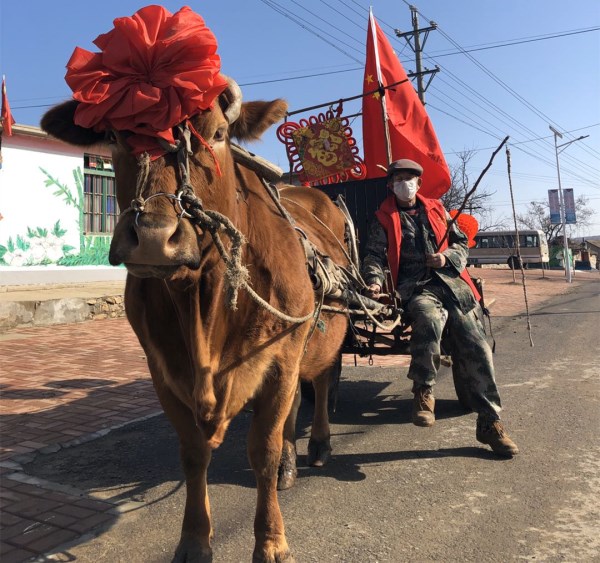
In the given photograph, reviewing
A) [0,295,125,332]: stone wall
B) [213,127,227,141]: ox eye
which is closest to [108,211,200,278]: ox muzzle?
[213,127,227,141]: ox eye

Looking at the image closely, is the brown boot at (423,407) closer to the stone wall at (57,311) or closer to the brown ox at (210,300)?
the brown ox at (210,300)

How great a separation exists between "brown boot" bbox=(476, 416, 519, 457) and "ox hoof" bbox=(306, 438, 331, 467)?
1102 millimetres

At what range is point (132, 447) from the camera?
172 inches

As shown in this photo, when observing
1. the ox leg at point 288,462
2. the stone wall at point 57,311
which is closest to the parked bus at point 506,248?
the stone wall at point 57,311

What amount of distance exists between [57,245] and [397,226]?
11.5 metres

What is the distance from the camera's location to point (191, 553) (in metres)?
2.74

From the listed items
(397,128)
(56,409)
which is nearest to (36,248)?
(56,409)

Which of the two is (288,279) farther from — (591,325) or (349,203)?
(591,325)

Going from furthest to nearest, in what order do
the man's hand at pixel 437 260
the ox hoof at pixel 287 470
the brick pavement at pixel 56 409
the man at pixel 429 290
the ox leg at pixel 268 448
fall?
the man's hand at pixel 437 260 < the man at pixel 429 290 < the ox hoof at pixel 287 470 < the brick pavement at pixel 56 409 < the ox leg at pixel 268 448

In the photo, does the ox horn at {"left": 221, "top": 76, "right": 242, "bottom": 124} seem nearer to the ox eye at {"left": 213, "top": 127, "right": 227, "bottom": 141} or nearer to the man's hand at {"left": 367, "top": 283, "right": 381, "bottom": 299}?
the ox eye at {"left": 213, "top": 127, "right": 227, "bottom": 141}

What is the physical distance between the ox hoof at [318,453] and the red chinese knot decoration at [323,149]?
2.99m

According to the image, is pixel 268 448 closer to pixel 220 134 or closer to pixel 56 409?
pixel 220 134

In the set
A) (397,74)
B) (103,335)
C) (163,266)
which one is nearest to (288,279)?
(163,266)

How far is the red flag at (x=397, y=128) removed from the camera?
5.84m
